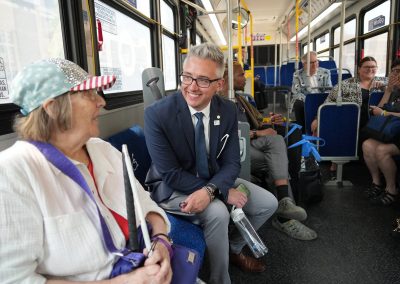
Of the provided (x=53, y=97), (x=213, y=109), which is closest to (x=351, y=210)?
(x=213, y=109)

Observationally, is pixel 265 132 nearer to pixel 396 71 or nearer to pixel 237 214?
pixel 237 214

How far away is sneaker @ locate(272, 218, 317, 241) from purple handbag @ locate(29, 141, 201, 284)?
1562mm

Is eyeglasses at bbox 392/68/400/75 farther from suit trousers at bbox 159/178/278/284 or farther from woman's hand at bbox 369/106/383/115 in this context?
suit trousers at bbox 159/178/278/284

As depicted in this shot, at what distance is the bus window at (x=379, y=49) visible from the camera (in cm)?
614

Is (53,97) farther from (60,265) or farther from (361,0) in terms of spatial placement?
(361,0)

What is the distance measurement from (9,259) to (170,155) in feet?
3.31

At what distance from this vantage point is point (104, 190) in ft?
3.70

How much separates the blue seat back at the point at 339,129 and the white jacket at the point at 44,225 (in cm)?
308

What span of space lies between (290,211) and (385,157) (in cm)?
129

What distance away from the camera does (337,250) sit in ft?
7.61

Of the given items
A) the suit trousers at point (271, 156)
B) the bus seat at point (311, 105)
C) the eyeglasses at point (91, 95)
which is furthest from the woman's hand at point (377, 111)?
the eyeglasses at point (91, 95)

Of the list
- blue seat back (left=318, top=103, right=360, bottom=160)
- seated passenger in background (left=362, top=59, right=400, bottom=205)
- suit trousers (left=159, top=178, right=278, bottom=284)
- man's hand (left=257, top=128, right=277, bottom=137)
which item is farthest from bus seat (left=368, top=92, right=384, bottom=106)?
suit trousers (left=159, top=178, right=278, bottom=284)

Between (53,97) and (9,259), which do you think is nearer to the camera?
(9,259)

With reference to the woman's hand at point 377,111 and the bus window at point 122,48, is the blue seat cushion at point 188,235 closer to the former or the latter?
the bus window at point 122,48
